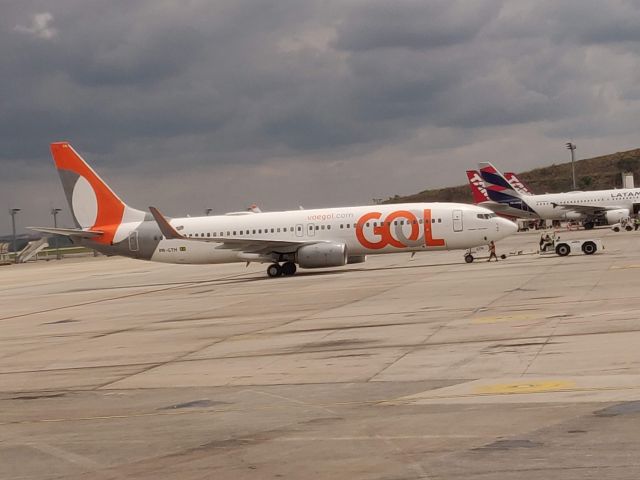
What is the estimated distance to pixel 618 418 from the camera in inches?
454

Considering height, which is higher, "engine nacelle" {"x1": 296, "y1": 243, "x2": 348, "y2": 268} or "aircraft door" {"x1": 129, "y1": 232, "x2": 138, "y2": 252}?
"aircraft door" {"x1": 129, "y1": 232, "x2": 138, "y2": 252}

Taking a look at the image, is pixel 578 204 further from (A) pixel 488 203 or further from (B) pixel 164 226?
(B) pixel 164 226

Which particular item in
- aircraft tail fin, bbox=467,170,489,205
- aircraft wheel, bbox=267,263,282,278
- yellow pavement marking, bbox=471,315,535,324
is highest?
aircraft tail fin, bbox=467,170,489,205

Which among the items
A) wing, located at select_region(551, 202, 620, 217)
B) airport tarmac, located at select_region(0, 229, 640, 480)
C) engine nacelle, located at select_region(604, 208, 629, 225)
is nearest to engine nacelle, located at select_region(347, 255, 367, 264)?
airport tarmac, located at select_region(0, 229, 640, 480)

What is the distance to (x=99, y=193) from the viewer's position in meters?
55.3

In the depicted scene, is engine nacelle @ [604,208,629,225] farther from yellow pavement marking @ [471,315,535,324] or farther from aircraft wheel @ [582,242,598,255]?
yellow pavement marking @ [471,315,535,324]

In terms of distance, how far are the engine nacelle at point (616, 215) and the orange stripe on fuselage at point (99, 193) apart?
2283 inches

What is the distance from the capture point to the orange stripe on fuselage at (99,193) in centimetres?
5475

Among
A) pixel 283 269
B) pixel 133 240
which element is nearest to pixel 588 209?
pixel 283 269

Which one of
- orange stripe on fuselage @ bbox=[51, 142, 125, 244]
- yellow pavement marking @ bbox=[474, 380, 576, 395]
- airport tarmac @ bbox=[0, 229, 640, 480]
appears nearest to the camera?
airport tarmac @ bbox=[0, 229, 640, 480]

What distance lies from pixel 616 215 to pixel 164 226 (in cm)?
5999

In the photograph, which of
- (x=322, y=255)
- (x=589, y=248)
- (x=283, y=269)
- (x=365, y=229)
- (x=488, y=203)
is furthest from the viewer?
(x=488, y=203)

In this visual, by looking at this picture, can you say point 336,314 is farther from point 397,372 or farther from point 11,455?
point 11,455

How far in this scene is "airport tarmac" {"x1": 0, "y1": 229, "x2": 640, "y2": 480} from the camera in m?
10.6
